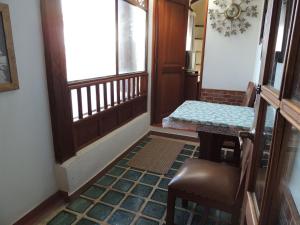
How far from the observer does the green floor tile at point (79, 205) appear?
188cm

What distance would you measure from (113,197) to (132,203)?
0.21m

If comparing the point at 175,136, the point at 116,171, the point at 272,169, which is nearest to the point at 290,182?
the point at 272,169

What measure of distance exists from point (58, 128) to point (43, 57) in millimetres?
580

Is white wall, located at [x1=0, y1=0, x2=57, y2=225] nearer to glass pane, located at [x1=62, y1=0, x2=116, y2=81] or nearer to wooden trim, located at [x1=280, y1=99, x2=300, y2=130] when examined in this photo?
glass pane, located at [x1=62, y1=0, x2=116, y2=81]

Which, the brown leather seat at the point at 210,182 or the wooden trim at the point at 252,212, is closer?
the wooden trim at the point at 252,212

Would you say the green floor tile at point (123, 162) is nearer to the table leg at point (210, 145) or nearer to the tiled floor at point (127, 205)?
the tiled floor at point (127, 205)

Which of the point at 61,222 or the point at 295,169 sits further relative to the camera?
the point at 61,222

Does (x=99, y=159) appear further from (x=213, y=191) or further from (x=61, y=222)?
(x=213, y=191)

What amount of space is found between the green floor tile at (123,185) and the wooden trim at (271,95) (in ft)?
5.96

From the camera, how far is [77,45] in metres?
2.00

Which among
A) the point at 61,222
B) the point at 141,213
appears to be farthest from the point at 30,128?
the point at 141,213

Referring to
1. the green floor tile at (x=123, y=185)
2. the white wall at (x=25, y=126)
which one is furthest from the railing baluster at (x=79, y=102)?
the green floor tile at (x=123, y=185)

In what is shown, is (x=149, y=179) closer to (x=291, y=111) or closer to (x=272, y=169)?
(x=272, y=169)

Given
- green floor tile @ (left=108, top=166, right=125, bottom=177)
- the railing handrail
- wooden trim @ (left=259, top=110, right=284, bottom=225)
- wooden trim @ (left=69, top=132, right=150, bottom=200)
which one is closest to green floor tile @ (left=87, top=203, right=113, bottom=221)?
wooden trim @ (left=69, top=132, right=150, bottom=200)
